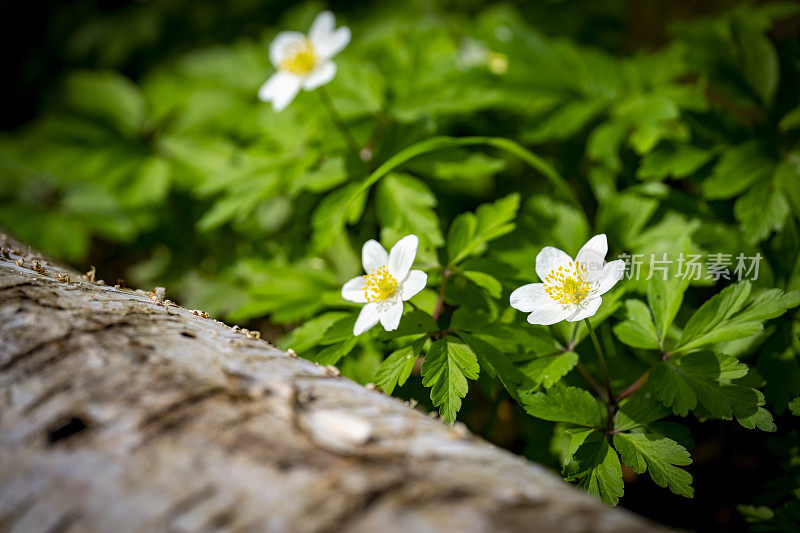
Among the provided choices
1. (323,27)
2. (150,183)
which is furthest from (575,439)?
(150,183)

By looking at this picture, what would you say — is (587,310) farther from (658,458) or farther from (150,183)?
(150,183)

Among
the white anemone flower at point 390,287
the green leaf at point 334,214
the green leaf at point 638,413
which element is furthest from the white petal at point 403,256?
the green leaf at point 638,413

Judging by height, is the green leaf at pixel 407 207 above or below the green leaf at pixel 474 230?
above

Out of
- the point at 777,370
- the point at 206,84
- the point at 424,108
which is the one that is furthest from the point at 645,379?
the point at 206,84

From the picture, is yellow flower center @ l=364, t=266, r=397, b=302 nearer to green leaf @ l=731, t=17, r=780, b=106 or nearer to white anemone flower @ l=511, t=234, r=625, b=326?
white anemone flower @ l=511, t=234, r=625, b=326

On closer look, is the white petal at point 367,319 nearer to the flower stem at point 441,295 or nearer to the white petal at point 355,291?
the white petal at point 355,291

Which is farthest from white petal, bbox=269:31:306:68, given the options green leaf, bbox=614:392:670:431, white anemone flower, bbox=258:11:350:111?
green leaf, bbox=614:392:670:431
